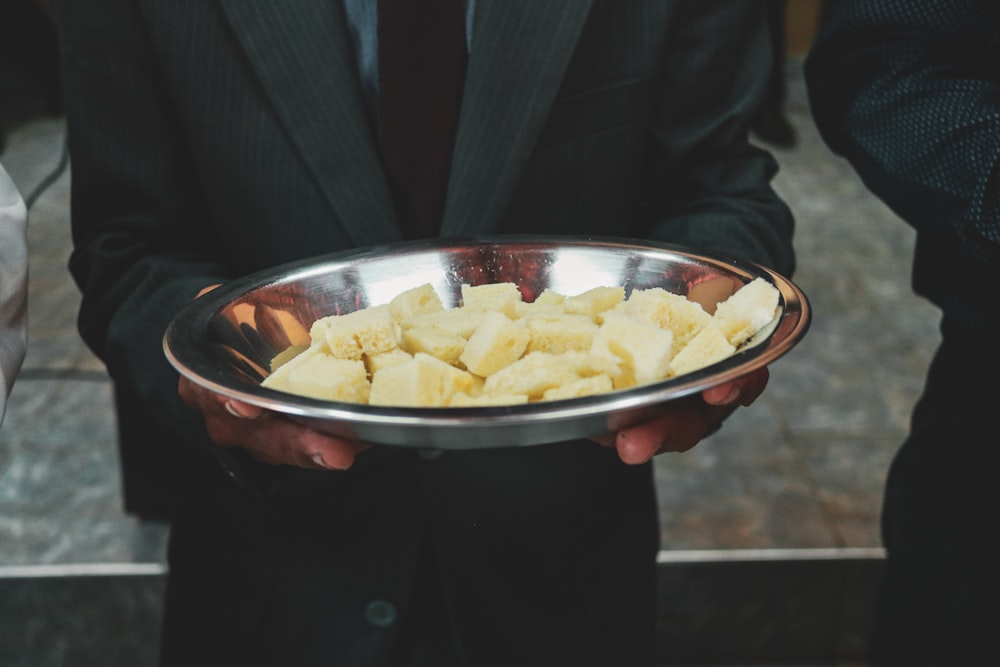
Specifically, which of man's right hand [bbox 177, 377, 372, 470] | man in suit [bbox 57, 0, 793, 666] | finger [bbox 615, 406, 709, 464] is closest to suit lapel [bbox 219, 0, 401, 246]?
man in suit [bbox 57, 0, 793, 666]

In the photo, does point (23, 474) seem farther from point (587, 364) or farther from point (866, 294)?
point (866, 294)

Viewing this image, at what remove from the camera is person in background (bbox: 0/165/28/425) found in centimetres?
61

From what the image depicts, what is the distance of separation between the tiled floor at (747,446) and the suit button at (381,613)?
0.88 metres

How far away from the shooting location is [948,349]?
3.21 feet

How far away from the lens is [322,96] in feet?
2.66

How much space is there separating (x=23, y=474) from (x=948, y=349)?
5.33 feet

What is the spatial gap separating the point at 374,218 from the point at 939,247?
57cm

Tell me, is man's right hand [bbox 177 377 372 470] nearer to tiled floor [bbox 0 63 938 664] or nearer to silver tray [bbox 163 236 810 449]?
silver tray [bbox 163 236 810 449]

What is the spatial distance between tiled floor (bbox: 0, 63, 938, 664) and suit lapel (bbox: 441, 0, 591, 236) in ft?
3.33

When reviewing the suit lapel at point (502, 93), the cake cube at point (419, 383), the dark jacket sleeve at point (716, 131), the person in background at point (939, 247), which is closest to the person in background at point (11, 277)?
the cake cube at point (419, 383)

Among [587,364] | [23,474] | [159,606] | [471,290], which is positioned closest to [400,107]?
[471,290]

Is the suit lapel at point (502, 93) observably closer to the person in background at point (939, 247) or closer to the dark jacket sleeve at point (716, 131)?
the dark jacket sleeve at point (716, 131)

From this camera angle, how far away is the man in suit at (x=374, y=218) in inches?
32.4

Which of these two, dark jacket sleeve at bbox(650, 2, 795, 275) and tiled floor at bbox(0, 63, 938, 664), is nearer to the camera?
dark jacket sleeve at bbox(650, 2, 795, 275)
